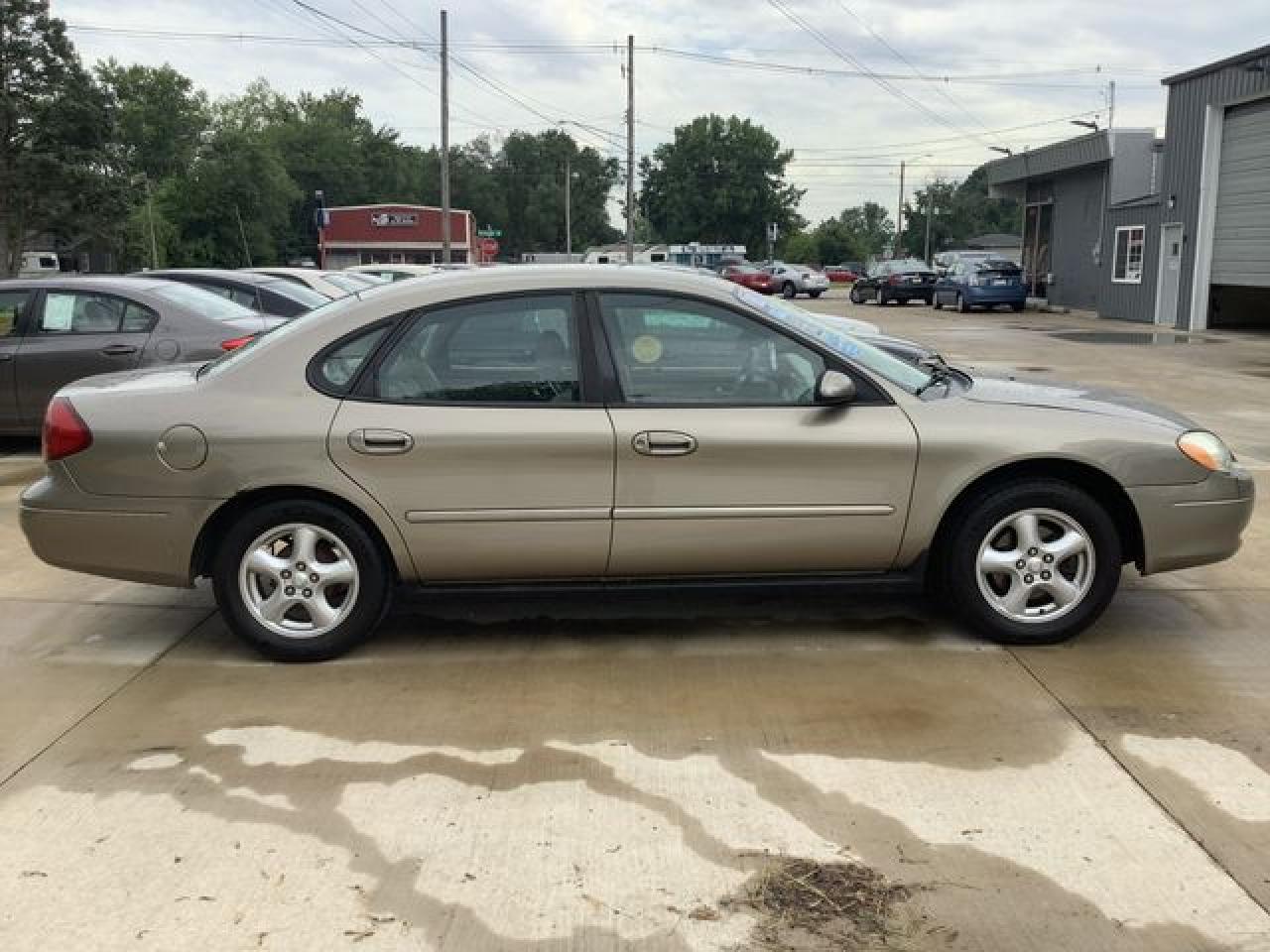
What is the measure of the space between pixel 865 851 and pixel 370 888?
1.33 meters

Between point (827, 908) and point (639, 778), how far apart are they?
0.86 metres

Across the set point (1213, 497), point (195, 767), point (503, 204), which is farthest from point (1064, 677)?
point (503, 204)

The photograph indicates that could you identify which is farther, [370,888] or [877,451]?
[877,451]

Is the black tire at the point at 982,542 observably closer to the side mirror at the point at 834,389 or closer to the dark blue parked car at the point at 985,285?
the side mirror at the point at 834,389

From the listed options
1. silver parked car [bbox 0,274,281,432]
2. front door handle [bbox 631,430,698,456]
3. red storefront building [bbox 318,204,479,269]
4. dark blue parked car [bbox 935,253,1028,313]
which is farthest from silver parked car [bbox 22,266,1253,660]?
red storefront building [bbox 318,204,479,269]

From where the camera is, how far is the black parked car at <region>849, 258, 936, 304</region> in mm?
38438

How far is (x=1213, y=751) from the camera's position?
3.73 metres

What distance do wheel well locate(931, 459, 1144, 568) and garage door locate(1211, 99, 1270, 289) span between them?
68.5ft

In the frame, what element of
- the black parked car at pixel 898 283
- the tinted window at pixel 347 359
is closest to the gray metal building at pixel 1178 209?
the black parked car at pixel 898 283

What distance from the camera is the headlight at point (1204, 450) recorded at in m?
4.59

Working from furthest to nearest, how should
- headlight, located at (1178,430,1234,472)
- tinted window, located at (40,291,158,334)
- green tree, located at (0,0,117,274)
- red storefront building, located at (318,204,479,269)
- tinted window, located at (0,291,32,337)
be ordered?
1. red storefront building, located at (318,204,479,269)
2. green tree, located at (0,0,117,274)
3. tinted window, located at (0,291,32,337)
4. tinted window, located at (40,291,158,334)
5. headlight, located at (1178,430,1234,472)

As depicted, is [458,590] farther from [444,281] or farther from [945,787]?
[945,787]

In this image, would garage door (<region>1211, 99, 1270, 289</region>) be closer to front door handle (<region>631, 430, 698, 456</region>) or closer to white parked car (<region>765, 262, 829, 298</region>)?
white parked car (<region>765, 262, 829, 298</region>)

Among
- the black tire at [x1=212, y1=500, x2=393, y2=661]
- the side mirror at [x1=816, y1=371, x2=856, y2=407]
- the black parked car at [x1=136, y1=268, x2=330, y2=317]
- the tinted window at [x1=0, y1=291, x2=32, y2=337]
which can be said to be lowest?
the black tire at [x1=212, y1=500, x2=393, y2=661]
